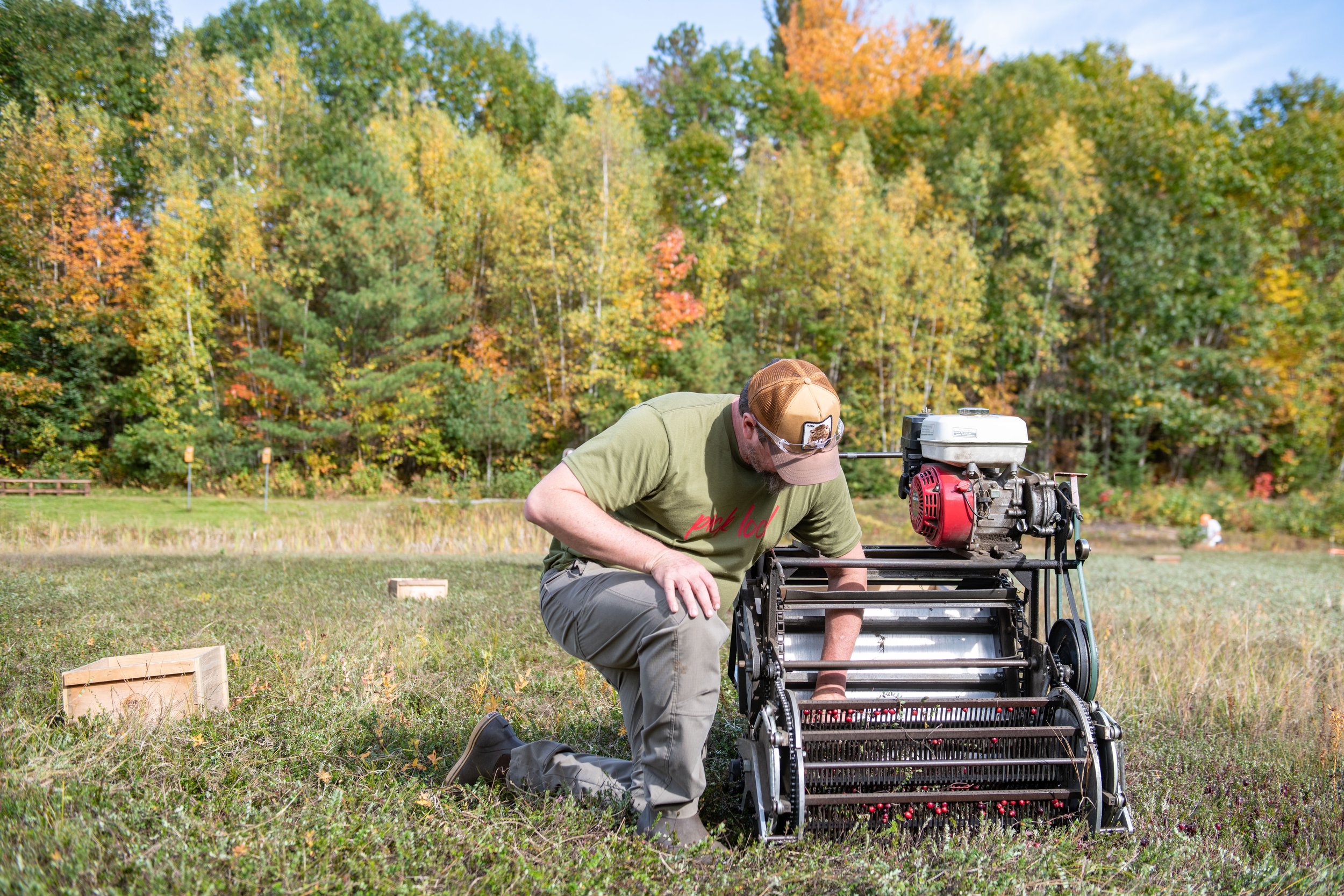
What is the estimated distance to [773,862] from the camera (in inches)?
106

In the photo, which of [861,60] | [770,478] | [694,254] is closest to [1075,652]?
[770,478]

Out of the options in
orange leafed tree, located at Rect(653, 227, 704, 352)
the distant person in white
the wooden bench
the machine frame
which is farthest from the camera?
orange leafed tree, located at Rect(653, 227, 704, 352)

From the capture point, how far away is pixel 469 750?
10.5 ft

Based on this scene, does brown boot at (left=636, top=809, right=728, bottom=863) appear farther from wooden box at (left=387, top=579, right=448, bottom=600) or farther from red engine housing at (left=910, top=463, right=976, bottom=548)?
wooden box at (left=387, top=579, right=448, bottom=600)

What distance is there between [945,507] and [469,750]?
1.92 m

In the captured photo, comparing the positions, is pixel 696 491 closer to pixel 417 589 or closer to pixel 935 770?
pixel 935 770

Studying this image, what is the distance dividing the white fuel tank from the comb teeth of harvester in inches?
34.1

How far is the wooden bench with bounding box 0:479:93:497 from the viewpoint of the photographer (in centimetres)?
894

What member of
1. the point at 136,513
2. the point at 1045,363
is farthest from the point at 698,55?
the point at 136,513

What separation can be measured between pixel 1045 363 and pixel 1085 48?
15.8 m

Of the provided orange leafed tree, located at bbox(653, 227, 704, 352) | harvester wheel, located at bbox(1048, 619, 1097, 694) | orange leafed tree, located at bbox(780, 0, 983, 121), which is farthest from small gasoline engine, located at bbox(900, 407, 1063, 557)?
orange leafed tree, located at bbox(780, 0, 983, 121)

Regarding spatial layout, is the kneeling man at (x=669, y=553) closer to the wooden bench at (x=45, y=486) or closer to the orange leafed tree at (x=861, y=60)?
the wooden bench at (x=45, y=486)

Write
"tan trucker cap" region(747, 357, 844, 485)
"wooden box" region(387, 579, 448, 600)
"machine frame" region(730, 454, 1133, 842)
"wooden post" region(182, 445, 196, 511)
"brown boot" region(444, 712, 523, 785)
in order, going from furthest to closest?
1. "wooden post" region(182, 445, 196, 511)
2. "wooden box" region(387, 579, 448, 600)
3. "brown boot" region(444, 712, 523, 785)
4. "machine frame" region(730, 454, 1133, 842)
5. "tan trucker cap" region(747, 357, 844, 485)

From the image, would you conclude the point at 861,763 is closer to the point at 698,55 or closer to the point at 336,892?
the point at 336,892
